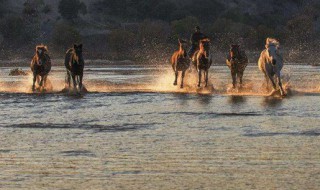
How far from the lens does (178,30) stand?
101625mm

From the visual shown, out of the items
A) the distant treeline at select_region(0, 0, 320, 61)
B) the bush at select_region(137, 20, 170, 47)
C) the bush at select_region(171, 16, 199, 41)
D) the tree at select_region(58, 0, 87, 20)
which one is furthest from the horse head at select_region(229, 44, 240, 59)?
the tree at select_region(58, 0, 87, 20)

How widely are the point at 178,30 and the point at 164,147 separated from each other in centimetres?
8438

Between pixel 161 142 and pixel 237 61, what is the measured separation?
1565 centimetres

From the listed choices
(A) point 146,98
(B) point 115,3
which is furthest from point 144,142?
(B) point 115,3

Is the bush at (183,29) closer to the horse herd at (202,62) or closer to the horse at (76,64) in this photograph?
the horse herd at (202,62)

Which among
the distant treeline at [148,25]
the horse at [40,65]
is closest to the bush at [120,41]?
the distant treeline at [148,25]

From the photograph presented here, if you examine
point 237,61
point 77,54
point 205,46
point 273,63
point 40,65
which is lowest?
point 40,65

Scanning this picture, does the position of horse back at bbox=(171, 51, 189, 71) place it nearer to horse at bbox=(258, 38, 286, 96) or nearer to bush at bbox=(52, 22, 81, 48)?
horse at bbox=(258, 38, 286, 96)

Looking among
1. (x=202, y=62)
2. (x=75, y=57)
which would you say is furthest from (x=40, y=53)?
(x=202, y=62)

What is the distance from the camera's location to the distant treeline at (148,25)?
312 feet

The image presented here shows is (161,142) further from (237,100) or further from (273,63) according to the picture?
(273,63)

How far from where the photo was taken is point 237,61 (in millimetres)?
33750

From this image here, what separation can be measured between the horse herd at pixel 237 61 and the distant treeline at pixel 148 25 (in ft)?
158

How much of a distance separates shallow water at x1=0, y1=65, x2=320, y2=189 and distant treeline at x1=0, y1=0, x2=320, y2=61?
187 feet
